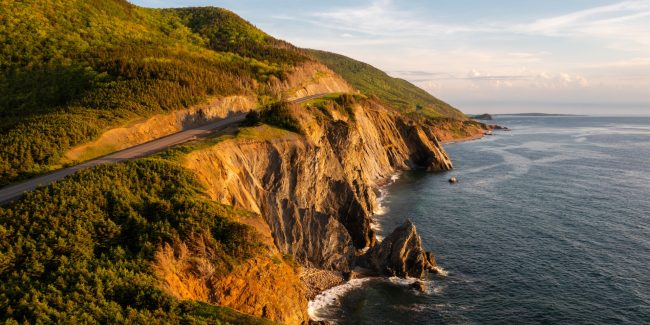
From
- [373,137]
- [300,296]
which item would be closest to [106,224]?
[300,296]

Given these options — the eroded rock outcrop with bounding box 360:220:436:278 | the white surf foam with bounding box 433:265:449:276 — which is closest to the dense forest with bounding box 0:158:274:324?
the eroded rock outcrop with bounding box 360:220:436:278

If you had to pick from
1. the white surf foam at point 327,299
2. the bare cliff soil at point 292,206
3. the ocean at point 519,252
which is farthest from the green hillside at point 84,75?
the ocean at point 519,252

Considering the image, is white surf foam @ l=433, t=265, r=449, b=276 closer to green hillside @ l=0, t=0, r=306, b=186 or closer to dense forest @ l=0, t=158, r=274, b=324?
dense forest @ l=0, t=158, r=274, b=324

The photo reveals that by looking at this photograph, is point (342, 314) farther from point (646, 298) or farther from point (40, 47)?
point (40, 47)

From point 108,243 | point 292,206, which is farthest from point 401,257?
point 108,243

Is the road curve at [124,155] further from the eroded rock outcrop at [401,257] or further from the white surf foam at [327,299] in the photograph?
the eroded rock outcrop at [401,257]

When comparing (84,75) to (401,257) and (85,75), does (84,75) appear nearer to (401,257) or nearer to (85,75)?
(85,75)
